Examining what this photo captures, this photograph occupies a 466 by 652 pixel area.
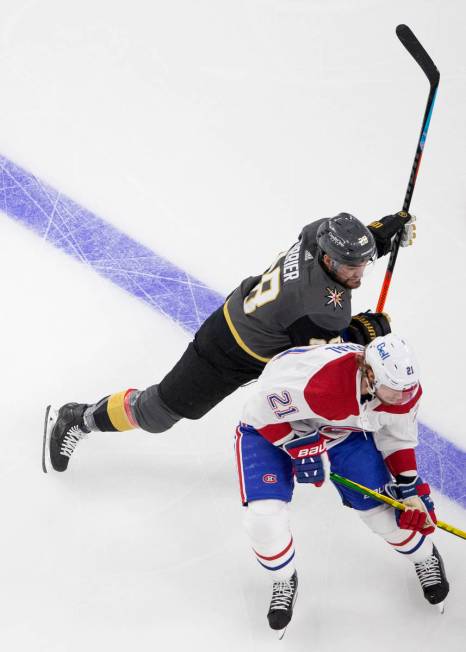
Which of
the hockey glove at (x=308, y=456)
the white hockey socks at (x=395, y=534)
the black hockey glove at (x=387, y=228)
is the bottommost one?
the white hockey socks at (x=395, y=534)

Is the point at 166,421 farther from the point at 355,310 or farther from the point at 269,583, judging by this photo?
the point at 355,310

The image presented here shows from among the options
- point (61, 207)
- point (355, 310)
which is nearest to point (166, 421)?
point (355, 310)

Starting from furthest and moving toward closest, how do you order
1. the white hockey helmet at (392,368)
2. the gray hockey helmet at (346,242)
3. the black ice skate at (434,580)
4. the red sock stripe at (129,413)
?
the red sock stripe at (129,413), the black ice skate at (434,580), the gray hockey helmet at (346,242), the white hockey helmet at (392,368)

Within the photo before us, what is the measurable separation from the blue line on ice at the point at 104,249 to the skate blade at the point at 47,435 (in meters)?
0.73

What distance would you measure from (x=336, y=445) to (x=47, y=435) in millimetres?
1147

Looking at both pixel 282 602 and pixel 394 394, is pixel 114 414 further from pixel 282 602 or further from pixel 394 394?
pixel 394 394

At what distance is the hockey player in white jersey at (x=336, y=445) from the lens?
Result: 104 inches

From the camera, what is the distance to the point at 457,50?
5.03m

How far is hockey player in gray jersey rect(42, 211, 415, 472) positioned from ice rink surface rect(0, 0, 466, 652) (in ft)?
0.78

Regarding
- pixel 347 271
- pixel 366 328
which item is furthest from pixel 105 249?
pixel 347 271

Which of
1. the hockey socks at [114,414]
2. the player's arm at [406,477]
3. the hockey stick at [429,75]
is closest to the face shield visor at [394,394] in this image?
the player's arm at [406,477]

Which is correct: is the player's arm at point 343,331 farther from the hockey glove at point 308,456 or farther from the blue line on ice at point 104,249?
the blue line on ice at point 104,249

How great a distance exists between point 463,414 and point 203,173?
5.68ft

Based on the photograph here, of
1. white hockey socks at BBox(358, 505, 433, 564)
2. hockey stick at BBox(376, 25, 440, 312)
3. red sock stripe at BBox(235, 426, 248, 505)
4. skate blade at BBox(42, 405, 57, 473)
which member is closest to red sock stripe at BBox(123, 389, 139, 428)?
skate blade at BBox(42, 405, 57, 473)
